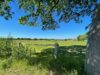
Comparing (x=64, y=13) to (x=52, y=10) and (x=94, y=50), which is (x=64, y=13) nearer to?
(x=52, y=10)

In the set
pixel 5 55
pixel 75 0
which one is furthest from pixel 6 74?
pixel 75 0

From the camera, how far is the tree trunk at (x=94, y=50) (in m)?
10.3

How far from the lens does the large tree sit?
1053cm

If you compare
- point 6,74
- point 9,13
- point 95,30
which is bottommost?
point 6,74

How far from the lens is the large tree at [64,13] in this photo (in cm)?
1053

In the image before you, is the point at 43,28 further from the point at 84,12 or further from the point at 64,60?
the point at 64,60

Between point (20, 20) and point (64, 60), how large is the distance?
694 cm

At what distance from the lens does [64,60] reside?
1354cm

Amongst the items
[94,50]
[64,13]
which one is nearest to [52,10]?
[64,13]

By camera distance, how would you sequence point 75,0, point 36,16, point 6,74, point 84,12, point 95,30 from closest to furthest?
1. point 95,30
2. point 6,74
3. point 75,0
4. point 84,12
5. point 36,16

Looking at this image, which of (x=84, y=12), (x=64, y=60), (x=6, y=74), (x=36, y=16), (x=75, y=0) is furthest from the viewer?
(x=36, y=16)

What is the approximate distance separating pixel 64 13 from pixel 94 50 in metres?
8.32

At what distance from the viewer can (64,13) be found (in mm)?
18406

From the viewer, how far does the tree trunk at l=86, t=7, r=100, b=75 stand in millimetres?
10289
